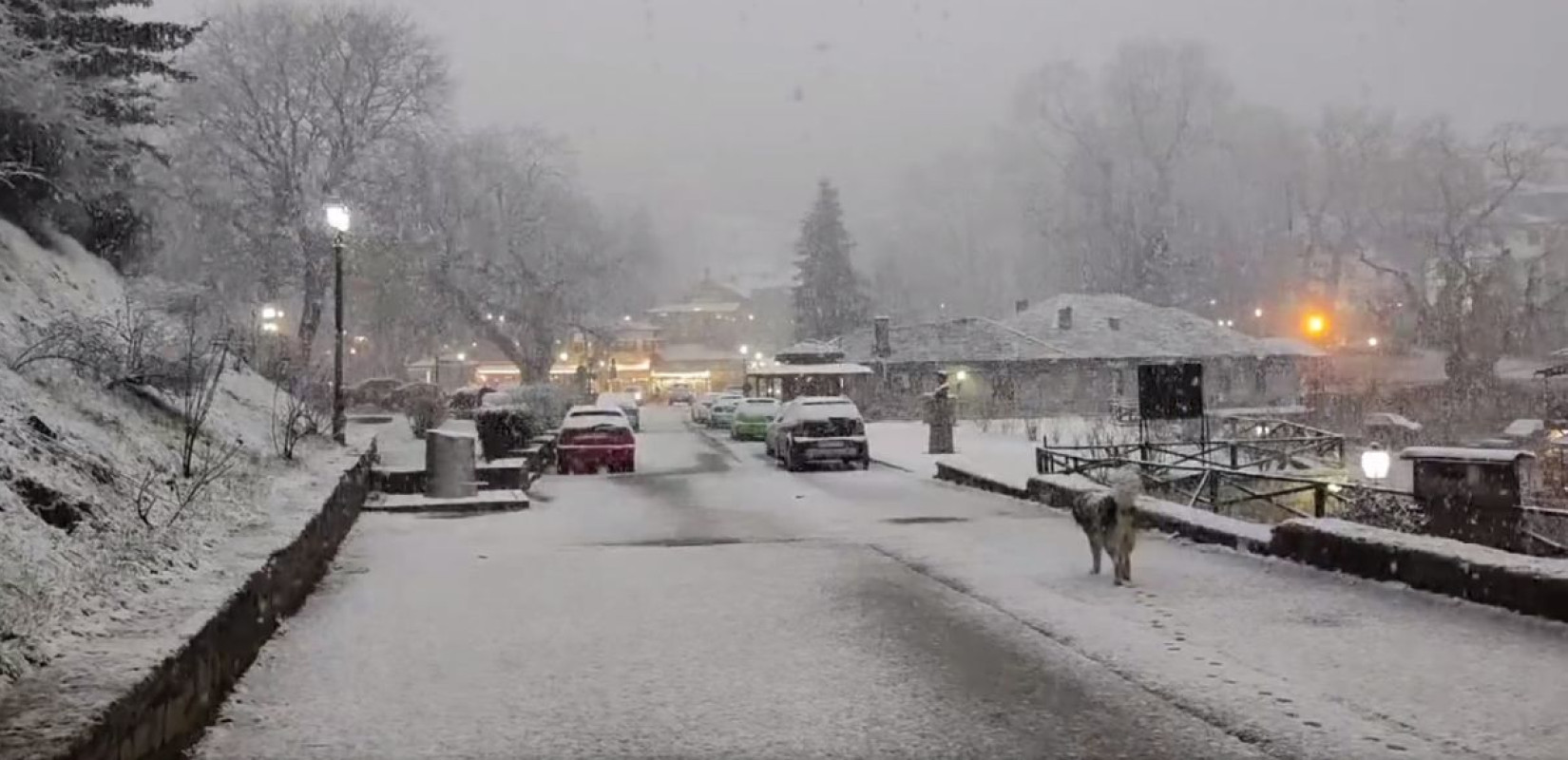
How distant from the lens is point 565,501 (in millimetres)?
19562

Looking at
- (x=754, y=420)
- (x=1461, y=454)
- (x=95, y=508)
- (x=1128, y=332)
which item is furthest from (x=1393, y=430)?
(x=95, y=508)

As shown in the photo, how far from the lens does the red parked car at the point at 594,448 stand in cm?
2658

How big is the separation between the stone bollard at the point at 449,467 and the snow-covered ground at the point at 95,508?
5.83 ft

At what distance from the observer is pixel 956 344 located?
6309cm

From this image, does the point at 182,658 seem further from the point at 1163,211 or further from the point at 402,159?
the point at 1163,211

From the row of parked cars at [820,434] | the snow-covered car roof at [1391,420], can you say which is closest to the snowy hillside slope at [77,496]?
the row of parked cars at [820,434]

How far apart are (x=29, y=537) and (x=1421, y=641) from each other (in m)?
8.43

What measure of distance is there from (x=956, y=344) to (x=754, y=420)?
2411 centimetres

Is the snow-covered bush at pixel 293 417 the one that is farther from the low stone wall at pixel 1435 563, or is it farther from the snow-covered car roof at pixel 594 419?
the low stone wall at pixel 1435 563

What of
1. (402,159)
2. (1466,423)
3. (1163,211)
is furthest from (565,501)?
(1163,211)

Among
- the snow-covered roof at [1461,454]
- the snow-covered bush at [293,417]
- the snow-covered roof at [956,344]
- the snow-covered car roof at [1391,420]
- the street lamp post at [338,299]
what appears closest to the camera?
the snow-covered roof at [1461,454]

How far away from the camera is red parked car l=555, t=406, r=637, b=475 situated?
2658 centimetres

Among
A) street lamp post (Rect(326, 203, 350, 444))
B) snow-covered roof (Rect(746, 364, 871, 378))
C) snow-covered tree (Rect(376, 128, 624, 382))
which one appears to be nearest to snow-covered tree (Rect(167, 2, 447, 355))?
snow-covered tree (Rect(376, 128, 624, 382))

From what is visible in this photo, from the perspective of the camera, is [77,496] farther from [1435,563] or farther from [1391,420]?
[1391,420]
